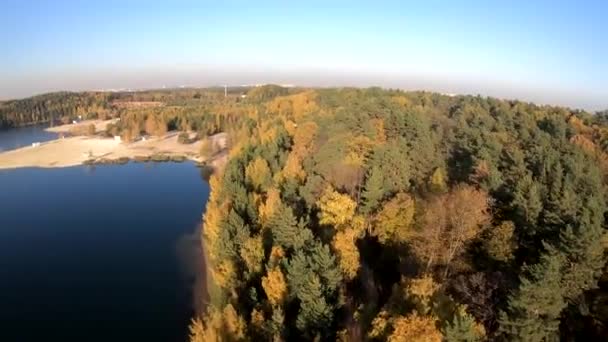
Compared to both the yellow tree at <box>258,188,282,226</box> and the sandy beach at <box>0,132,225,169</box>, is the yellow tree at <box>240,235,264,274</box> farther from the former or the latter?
the sandy beach at <box>0,132,225,169</box>

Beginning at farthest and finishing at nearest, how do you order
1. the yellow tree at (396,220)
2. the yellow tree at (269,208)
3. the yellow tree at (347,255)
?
the yellow tree at (269,208) → the yellow tree at (396,220) → the yellow tree at (347,255)

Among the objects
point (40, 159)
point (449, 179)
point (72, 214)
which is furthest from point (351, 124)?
point (40, 159)

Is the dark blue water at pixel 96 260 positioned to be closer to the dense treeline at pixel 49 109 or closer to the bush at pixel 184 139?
the bush at pixel 184 139

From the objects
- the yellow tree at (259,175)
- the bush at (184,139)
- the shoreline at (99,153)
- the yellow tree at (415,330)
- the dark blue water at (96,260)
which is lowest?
the dark blue water at (96,260)

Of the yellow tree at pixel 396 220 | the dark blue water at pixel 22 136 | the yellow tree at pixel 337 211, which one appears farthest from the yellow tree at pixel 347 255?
the dark blue water at pixel 22 136

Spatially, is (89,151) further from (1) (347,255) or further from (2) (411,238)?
(1) (347,255)

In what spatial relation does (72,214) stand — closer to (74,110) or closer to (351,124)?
(351,124)
